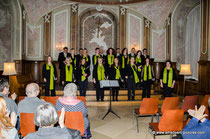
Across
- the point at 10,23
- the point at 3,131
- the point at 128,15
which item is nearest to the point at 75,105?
the point at 3,131

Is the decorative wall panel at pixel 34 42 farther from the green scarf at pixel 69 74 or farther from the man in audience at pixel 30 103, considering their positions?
the man in audience at pixel 30 103

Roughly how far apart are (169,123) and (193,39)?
7.61 metres

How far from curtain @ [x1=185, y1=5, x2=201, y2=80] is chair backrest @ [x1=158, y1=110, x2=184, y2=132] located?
6.92 meters

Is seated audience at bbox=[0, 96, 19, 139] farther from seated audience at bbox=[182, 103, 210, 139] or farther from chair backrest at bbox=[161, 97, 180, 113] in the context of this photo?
chair backrest at bbox=[161, 97, 180, 113]

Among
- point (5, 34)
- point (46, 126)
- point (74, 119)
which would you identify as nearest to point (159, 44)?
point (5, 34)

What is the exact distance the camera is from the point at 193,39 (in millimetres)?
8766

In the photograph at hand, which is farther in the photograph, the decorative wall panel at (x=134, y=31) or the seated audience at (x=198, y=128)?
the decorative wall panel at (x=134, y=31)

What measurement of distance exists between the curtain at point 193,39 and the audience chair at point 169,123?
6926 mm

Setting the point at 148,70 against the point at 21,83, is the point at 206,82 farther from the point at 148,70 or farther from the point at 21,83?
the point at 21,83

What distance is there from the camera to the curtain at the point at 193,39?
27.7ft

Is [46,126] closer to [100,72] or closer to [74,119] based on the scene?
[74,119]

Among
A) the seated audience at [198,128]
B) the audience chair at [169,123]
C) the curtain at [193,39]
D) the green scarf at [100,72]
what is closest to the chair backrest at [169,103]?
the audience chair at [169,123]

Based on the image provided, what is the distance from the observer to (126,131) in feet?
12.0

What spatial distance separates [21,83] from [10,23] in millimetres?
2935
